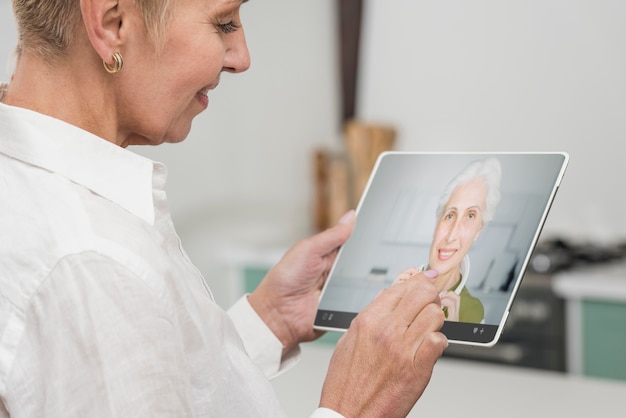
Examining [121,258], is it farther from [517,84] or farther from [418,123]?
[418,123]

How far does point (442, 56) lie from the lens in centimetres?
317

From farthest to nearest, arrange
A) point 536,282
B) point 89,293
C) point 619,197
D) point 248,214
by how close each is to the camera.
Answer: point 248,214
point 619,197
point 536,282
point 89,293

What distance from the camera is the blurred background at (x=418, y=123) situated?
2590 millimetres

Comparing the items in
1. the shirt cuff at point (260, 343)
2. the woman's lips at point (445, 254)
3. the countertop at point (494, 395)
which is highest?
the woman's lips at point (445, 254)

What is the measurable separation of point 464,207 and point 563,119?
1.93m

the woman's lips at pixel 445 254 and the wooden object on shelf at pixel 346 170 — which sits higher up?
the woman's lips at pixel 445 254

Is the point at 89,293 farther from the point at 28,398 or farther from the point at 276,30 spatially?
the point at 276,30

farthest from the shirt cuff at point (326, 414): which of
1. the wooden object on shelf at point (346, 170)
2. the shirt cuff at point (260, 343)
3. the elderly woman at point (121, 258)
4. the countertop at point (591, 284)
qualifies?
the wooden object on shelf at point (346, 170)

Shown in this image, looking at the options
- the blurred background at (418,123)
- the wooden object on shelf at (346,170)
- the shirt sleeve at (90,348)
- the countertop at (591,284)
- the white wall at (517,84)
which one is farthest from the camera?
the wooden object on shelf at (346,170)

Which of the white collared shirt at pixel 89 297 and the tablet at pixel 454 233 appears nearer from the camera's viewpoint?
the white collared shirt at pixel 89 297

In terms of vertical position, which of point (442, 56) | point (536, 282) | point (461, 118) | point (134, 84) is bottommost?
point (536, 282)

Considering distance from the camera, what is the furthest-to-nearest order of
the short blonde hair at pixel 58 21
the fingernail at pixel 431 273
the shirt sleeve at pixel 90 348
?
the fingernail at pixel 431 273 < the short blonde hair at pixel 58 21 < the shirt sleeve at pixel 90 348

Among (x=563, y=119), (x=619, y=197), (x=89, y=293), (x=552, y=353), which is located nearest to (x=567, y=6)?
(x=563, y=119)

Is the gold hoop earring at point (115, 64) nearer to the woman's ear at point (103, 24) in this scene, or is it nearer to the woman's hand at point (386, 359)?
the woman's ear at point (103, 24)
